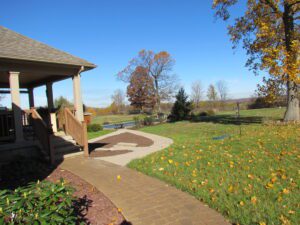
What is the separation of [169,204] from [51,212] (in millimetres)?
2068

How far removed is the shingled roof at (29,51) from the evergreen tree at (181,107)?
→ 1621 cm

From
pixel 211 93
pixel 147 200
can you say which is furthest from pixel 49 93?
pixel 211 93

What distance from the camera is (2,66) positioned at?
22.1 ft

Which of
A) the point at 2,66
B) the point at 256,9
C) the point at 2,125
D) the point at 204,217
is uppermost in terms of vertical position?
the point at 256,9

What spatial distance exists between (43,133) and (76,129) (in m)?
1.28

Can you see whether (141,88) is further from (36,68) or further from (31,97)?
(36,68)

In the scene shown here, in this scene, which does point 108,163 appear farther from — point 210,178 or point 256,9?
point 256,9

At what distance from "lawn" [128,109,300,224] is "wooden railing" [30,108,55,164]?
8.47ft

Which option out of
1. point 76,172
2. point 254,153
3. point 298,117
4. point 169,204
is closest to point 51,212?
point 169,204

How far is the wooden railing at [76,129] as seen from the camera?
7.66m

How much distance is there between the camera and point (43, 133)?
6.96 metres

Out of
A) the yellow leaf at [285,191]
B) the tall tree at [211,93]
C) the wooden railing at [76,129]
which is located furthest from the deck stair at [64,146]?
the tall tree at [211,93]

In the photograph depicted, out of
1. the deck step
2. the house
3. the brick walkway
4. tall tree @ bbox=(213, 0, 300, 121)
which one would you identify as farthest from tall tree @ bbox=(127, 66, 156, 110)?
the brick walkway

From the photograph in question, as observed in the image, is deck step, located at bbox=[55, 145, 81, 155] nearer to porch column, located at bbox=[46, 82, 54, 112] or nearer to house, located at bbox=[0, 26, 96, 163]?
house, located at bbox=[0, 26, 96, 163]
